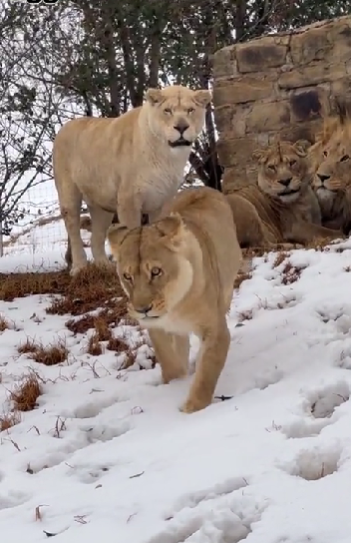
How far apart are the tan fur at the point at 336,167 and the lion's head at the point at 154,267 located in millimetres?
3953

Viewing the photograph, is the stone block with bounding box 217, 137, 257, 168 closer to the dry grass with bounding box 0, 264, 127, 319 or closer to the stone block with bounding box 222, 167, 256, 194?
the stone block with bounding box 222, 167, 256, 194

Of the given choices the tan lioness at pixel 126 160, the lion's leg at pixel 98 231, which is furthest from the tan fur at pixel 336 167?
the lion's leg at pixel 98 231

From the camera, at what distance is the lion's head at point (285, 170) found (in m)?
8.43

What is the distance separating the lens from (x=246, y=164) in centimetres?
964

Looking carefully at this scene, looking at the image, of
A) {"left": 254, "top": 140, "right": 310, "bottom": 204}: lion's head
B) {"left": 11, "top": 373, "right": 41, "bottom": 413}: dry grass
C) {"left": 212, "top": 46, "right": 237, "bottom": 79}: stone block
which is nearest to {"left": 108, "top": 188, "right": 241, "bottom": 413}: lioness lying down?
{"left": 11, "top": 373, "right": 41, "bottom": 413}: dry grass

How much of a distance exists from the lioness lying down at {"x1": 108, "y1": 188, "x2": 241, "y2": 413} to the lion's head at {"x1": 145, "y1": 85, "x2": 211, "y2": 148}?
2202 mm

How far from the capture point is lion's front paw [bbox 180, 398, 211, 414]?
4.52 m

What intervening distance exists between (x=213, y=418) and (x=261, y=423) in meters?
0.30

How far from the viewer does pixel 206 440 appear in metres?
3.98

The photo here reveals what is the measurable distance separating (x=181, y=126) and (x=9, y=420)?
3158mm

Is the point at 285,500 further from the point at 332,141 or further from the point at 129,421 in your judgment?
the point at 332,141

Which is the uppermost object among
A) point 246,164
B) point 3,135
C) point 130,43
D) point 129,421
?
point 130,43

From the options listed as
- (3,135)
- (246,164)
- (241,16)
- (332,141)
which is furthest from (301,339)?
(241,16)

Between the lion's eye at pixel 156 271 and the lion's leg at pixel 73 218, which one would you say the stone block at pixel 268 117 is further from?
the lion's eye at pixel 156 271
